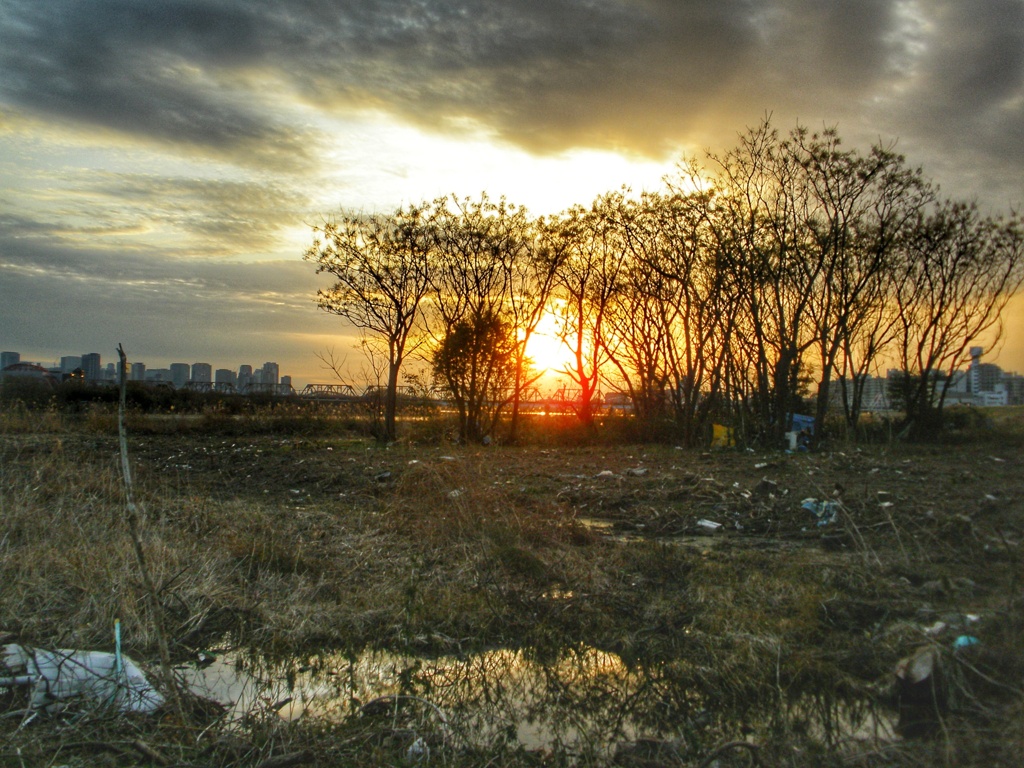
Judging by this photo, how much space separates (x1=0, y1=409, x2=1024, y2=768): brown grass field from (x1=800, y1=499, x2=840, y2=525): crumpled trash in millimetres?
99

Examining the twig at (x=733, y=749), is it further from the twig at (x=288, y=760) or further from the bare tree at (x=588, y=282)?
the bare tree at (x=588, y=282)

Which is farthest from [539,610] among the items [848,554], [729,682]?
[848,554]

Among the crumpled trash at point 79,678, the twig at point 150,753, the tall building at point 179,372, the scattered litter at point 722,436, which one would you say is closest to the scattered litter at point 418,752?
the twig at point 150,753

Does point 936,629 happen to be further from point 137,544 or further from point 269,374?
point 269,374

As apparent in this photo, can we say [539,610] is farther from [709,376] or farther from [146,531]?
[709,376]

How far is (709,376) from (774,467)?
5.82m

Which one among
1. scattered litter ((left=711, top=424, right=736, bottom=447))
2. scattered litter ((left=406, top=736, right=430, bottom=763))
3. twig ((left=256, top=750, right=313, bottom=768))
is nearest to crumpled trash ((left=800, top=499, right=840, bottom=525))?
scattered litter ((left=406, top=736, right=430, bottom=763))

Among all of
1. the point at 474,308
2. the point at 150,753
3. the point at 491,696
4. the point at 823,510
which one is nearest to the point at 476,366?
the point at 474,308

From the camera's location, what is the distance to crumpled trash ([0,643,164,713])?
2.81 metres

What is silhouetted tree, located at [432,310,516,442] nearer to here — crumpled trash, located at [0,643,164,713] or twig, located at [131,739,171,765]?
crumpled trash, located at [0,643,164,713]

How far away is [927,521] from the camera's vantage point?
17.7 feet

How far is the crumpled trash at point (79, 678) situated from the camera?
111 inches

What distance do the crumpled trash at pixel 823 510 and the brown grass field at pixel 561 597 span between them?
0.10 m

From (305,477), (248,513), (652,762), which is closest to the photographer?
(652,762)
